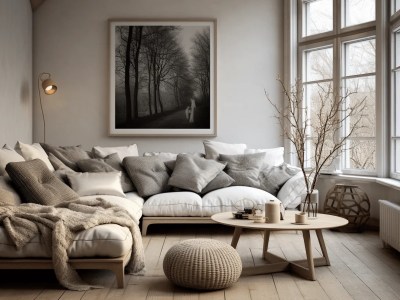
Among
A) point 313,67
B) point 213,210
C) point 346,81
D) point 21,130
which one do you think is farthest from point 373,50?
point 21,130

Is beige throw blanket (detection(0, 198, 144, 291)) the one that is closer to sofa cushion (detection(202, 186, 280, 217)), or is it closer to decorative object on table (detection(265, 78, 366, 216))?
sofa cushion (detection(202, 186, 280, 217))

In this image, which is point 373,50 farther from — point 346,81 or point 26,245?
point 26,245

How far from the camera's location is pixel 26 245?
12.7 feet

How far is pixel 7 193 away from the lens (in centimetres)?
455

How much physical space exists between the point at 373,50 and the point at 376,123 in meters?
0.90

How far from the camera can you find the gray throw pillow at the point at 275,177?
6.55 metres

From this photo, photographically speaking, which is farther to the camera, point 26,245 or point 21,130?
point 21,130

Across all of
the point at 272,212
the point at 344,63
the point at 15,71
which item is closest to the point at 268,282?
the point at 272,212

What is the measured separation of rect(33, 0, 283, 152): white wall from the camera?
7.77 m

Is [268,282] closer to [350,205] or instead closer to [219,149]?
[350,205]

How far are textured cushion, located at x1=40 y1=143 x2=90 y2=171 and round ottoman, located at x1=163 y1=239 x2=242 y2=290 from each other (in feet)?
9.11

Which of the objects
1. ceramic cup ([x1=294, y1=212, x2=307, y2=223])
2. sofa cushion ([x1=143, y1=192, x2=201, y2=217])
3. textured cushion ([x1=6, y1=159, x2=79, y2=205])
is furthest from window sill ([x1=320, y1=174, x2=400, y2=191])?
textured cushion ([x1=6, y1=159, x2=79, y2=205])

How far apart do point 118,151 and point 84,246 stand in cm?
318

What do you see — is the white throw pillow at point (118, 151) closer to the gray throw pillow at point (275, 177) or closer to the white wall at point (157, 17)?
the white wall at point (157, 17)
